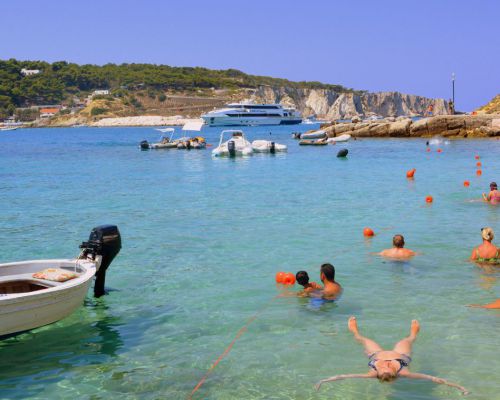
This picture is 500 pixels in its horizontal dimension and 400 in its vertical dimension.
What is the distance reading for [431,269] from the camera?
41.5ft

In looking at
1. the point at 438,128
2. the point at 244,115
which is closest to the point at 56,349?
the point at 438,128

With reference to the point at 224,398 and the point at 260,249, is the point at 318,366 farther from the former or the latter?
the point at 260,249

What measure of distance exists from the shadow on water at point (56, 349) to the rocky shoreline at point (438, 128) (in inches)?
2253

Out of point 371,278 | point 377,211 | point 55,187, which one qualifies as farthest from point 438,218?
point 55,187

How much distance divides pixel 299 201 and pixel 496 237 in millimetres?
9022

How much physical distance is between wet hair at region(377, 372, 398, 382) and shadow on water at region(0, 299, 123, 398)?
3.75m

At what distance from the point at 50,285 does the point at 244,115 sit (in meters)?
133

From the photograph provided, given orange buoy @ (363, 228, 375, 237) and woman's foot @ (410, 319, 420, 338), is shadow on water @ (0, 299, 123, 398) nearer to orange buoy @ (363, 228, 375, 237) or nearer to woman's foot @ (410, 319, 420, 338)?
woman's foot @ (410, 319, 420, 338)

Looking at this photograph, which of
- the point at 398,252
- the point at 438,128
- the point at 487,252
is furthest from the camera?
the point at 438,128

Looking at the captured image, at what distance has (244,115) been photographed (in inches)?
5541

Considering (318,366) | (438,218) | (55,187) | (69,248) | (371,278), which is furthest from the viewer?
(55,187)

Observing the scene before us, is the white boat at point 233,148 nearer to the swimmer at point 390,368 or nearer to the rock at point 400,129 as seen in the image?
the rock at point 400,129

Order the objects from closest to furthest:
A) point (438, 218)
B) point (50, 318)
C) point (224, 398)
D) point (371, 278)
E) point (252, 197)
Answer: point (224, 398), point (50, 318), point (371, 278), point (438, 218), point (252, 197)

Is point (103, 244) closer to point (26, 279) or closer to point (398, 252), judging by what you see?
point (26, 279)
